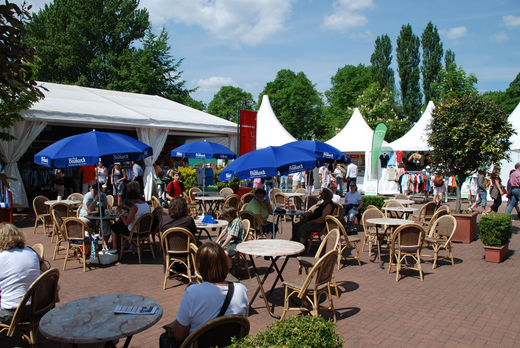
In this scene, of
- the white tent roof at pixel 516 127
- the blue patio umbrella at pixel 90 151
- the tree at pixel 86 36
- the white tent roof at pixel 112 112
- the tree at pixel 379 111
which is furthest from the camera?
the tree at pixel 379 111

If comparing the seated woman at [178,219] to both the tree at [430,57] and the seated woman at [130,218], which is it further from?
the tree at [430,57]


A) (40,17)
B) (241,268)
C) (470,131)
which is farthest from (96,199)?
(40,17)

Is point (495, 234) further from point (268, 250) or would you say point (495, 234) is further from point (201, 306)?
point (201, 306)

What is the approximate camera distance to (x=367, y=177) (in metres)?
18.4

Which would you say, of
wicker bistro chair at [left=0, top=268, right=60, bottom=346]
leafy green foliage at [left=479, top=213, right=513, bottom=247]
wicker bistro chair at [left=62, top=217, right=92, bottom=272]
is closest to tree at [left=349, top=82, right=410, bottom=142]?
leafy green foliage at [left=479, top=213, right=513, bottom=247]

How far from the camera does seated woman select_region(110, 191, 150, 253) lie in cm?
677

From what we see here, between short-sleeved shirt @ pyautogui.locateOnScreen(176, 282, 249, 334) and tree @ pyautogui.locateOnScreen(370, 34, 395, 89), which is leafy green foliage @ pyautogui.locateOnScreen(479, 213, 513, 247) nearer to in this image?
short-sleeved shirt @ pyautogui.locateOnScreen(176, 282, 249, 334)

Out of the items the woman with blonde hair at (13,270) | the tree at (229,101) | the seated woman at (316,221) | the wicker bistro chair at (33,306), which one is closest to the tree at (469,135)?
the seated woman at (316,221)

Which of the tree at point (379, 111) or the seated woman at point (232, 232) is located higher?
the tree at point (379, 111)

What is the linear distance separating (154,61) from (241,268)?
3024 cm

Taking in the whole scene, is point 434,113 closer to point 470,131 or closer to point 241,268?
point 470,131

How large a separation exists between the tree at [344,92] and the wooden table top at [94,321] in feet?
125

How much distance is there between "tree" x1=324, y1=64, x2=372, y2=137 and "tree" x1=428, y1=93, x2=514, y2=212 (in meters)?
30.3

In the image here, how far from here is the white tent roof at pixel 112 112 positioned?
1228 centimetres
